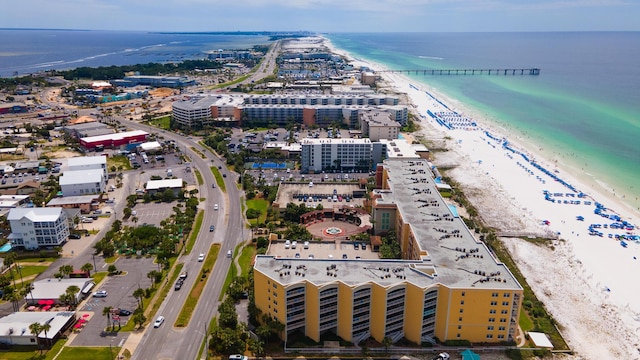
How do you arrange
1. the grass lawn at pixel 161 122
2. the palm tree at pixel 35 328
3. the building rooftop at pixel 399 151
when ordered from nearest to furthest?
the palm tree at pixel 35 328 → the building rooftop at pixel 399 151 → the grass lawn at pixel 161 122

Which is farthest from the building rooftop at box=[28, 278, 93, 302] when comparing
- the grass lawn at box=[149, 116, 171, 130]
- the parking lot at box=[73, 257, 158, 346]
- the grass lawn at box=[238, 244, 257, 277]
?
the grass lawn at box=[149, 116, 171, 130]

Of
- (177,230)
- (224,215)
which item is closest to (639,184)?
(224,215)

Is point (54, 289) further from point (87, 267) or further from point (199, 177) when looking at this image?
point (199, 177)

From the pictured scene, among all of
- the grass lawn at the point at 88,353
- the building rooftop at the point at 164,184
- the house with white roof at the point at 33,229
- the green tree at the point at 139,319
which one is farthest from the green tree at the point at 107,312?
the building rooftop at the point at 164,184

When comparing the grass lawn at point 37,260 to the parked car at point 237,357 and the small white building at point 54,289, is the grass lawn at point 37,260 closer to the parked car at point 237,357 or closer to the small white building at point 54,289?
the small white building at point 54,289

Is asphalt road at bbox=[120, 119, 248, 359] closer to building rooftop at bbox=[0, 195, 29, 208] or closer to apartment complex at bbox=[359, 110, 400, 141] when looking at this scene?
building rooftop at bbox=[0, 195, 29, 208]
